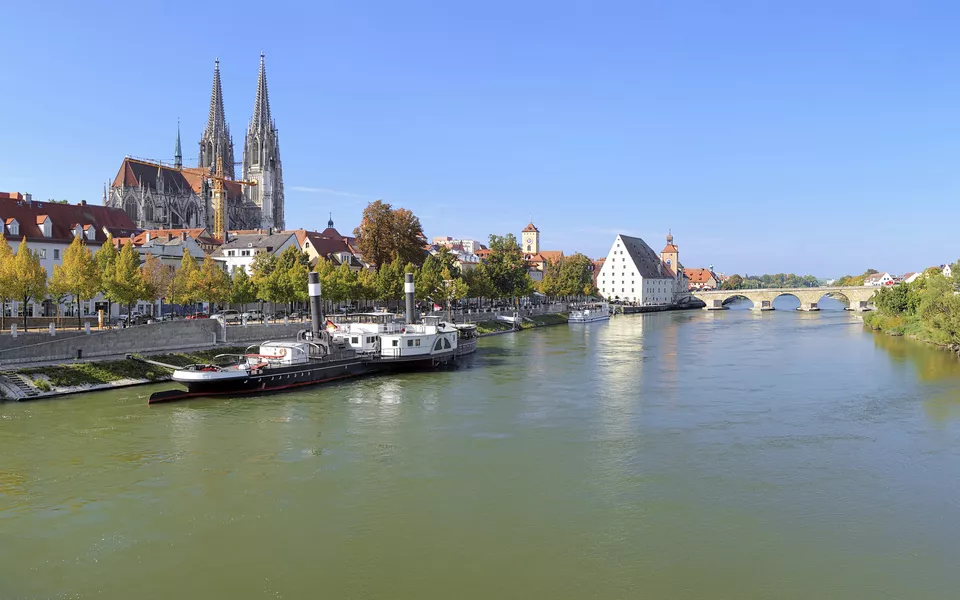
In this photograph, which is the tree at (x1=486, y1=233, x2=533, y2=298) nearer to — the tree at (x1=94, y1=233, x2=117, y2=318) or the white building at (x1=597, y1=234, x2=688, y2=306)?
the tree at (x1=94, y1=233, x2=117, y2=318)

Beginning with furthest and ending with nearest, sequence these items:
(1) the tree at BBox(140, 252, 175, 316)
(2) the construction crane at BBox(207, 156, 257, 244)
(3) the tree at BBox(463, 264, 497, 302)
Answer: (2) the construction crane at BBox(207, 156, 257, 244), (3) the tree at BBox(463, 264, 497, 302), (1) the tree at BBox(140, 252, 175, 316)

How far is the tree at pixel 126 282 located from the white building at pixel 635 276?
399 feet

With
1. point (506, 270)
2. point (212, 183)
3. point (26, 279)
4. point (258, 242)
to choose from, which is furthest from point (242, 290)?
point (212, 183)

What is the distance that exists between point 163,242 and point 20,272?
30.2m

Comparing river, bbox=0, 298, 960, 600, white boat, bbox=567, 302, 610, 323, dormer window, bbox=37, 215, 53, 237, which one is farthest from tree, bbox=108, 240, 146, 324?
white boat, bbox=567, 302, 610, 323

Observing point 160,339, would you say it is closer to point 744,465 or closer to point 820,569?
point 744,465

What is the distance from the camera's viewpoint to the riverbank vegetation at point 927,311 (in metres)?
57.2

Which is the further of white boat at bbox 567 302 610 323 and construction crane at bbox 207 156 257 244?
construction crane at bbox 207 156 257 244

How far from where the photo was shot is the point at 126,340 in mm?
40438

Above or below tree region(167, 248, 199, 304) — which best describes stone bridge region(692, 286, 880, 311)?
below

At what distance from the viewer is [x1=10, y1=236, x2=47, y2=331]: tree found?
4141cm

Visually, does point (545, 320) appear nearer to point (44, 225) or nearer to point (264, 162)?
point (44, 225)

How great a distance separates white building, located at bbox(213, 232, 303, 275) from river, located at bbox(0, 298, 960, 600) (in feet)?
144

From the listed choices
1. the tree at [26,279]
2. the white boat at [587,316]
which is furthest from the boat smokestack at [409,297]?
the white boat at [587,316]
